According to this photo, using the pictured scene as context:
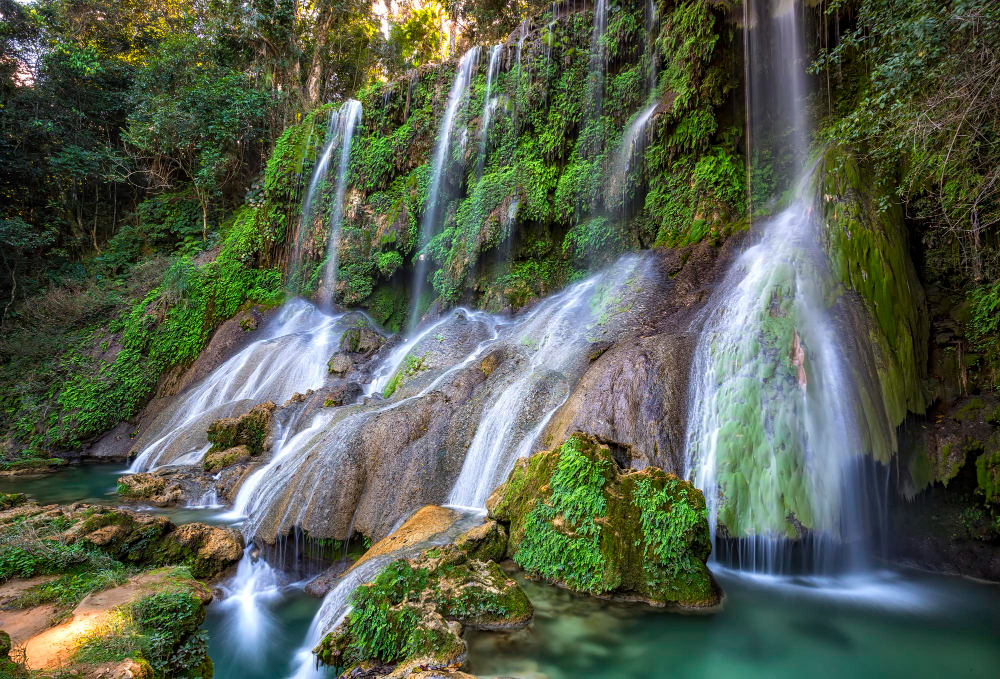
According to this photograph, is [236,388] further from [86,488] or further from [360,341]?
[86,488]

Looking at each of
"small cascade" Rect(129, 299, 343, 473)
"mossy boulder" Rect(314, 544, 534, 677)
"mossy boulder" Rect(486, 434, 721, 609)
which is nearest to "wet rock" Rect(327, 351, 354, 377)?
"small cascade" Rect(129, 299, 343, 473)

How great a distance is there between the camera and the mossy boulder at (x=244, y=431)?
32.8ft

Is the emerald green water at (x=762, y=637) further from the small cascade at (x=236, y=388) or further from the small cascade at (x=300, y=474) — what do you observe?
the small cascade at (x=236, y=388)

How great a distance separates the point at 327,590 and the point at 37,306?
16790 mm

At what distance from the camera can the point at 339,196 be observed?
17.2m

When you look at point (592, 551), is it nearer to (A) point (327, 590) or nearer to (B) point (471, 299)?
(A) point (327, 590)

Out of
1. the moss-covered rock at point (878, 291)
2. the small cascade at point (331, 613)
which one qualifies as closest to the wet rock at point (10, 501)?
the small cascade at point (331, 613)

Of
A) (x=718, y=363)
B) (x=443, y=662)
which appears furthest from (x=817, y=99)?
(x=443, y=662)

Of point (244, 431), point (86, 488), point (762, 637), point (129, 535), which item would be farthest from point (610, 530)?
point (86, 488)

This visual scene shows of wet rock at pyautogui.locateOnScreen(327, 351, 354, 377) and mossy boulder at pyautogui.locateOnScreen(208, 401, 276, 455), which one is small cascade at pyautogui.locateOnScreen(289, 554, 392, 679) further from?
wet rock at pyautogui.locateOnScreen(327, 351, 354, 377)

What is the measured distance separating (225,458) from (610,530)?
784cm

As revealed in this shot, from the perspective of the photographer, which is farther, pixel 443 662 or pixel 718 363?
pixel 718 363

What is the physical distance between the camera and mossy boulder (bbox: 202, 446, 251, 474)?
9.52 meters

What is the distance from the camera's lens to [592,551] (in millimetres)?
5055
